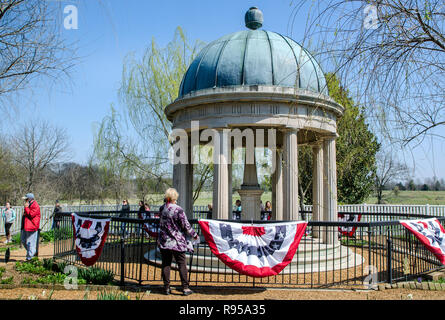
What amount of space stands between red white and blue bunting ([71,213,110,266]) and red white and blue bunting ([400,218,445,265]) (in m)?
6.77

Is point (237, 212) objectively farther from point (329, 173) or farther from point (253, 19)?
point (253, 19)

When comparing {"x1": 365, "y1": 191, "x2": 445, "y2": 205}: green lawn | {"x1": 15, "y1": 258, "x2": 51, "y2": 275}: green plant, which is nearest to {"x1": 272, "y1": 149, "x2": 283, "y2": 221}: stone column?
{"x1": 365, "y1": 191, "x2": 445, "y2": 205}: green lawn

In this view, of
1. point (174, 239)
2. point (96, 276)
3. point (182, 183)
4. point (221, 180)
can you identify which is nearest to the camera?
point (174, 239)

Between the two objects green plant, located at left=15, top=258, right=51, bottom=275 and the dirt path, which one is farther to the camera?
green plant, located at left=15, top=258, right=51, bottom=275

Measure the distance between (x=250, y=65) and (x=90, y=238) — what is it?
6.68m

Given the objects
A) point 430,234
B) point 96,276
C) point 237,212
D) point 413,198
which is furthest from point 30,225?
point 413,198

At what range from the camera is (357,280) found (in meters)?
7.97

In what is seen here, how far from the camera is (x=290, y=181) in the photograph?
34.1 ft

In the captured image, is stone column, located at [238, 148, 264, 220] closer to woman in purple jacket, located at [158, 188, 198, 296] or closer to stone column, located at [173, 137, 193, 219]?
stone column, located at [173, 137, 193, 219]

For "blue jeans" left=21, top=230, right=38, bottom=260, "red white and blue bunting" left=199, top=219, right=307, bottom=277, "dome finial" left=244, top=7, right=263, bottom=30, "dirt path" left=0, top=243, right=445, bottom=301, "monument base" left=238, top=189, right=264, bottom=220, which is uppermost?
"dome finial" left=244, top=7, right=263, bottom=30

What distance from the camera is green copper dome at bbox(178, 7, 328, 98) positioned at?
10.8 metres

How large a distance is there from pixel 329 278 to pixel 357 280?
0.63m
